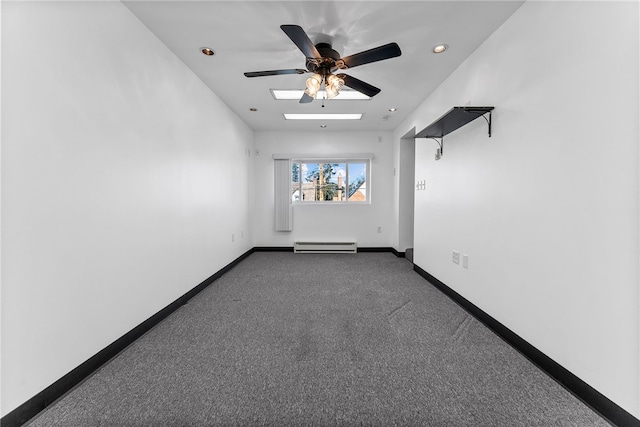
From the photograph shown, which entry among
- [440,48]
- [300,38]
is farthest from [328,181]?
[300,38]

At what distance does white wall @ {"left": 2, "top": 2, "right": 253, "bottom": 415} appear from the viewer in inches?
45.8

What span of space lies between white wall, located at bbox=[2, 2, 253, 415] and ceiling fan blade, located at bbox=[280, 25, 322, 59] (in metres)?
1.20

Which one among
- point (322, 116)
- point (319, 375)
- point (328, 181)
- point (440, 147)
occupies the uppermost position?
point (322, 116)

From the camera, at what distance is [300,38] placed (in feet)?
5.62

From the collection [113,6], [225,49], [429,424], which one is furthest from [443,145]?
[113,6]

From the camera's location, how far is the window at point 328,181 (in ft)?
17.4

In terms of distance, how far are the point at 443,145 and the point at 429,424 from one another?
8.96 feet

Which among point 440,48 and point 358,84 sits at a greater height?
point 440,48

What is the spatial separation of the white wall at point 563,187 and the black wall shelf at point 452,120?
0.33 ft

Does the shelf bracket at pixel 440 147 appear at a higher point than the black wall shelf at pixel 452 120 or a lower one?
lower

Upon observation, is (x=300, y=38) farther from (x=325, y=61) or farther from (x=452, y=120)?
(x=452, y=120)

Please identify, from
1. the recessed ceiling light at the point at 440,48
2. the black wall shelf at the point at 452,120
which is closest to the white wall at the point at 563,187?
the black wall shelf at the point at 452,120

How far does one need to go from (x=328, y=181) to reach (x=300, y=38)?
146 inches

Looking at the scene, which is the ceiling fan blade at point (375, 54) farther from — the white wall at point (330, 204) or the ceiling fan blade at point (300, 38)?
the white wall at point (330, 204)
